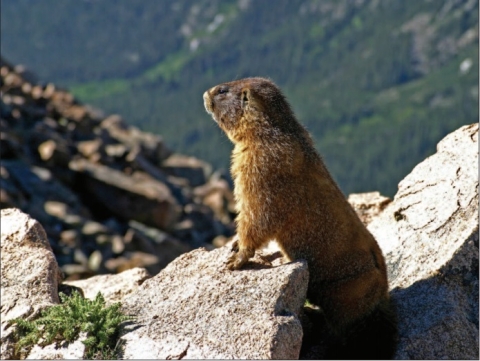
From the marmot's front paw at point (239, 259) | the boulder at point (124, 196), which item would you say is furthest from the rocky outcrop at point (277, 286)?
the boulder at point (124, 196)

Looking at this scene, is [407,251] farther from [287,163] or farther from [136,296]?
[136,296]

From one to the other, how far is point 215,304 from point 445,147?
562 centimetres

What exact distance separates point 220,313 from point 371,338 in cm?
236

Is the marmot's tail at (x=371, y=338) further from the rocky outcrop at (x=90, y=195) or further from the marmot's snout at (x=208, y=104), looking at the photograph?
the rocky outcrop at (x=90, y=195)

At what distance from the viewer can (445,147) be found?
1456 cm

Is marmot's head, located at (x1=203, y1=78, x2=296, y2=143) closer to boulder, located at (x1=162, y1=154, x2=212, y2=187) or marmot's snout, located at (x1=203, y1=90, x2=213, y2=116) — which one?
marmot's snout, located at (x1=203, y1=90, x2=213, y2=116)

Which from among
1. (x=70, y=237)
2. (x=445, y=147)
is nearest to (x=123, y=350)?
(x=445, y=147)

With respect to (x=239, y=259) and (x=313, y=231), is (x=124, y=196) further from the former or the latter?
(x=313, y=231)

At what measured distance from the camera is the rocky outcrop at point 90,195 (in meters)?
33.7

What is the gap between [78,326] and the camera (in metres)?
11.2

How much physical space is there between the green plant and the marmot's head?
3.22m

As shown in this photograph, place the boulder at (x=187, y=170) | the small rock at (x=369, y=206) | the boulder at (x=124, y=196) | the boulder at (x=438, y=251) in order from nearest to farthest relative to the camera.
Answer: the boulder at (x=438, y=251), the small rock at (x=369, y=206), the boulder at (x=124, y=196), the boulder at (x=187, y=170)

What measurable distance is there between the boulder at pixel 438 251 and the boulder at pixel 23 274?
5.20m

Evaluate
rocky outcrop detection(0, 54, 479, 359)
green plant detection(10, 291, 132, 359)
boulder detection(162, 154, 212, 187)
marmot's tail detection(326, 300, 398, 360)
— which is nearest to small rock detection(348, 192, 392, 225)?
rocky outcrop detection(0, 54, 479, 359)
